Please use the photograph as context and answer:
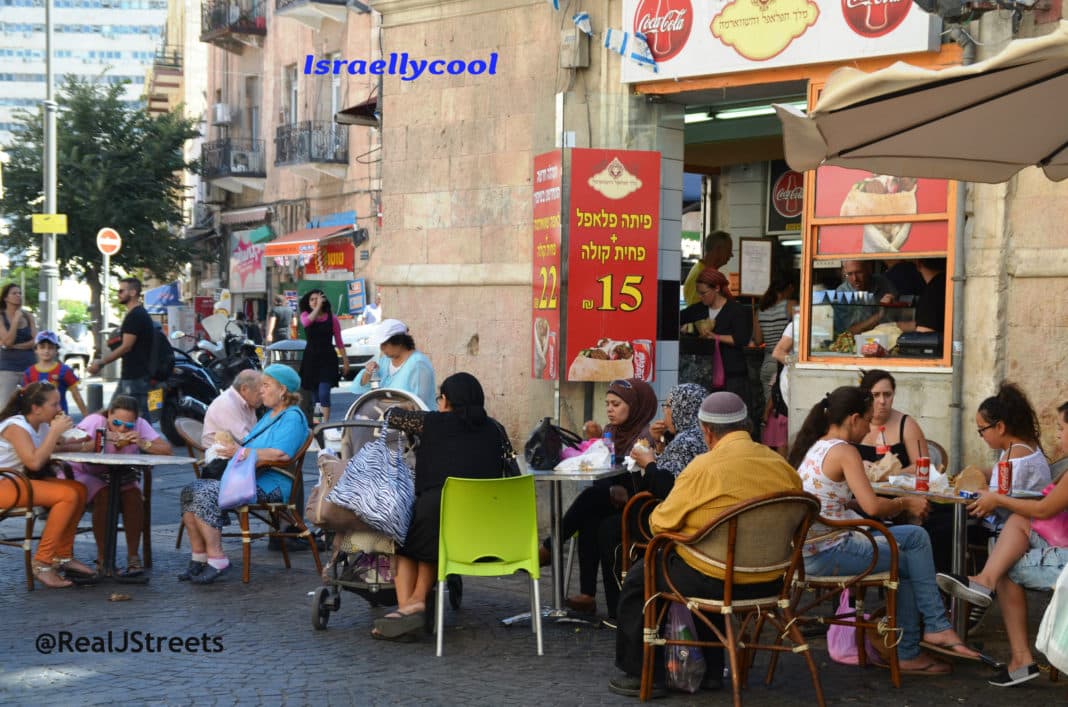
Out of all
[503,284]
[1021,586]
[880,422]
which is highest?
[503,284]

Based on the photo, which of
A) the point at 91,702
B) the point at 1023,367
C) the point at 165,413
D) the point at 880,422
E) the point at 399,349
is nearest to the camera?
the point at 91,702

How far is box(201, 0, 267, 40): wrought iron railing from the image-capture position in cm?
3469

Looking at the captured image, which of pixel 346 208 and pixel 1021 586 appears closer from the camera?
pixel 1021 586

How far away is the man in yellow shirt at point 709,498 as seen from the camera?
17.5 ft

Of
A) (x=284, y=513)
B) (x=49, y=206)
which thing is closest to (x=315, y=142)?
(x=49, y=206)

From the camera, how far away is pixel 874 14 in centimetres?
930

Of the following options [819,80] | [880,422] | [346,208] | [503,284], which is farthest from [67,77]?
[880,422]

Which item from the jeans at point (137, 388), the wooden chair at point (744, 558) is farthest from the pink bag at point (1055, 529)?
the jeans at point (137, 388)

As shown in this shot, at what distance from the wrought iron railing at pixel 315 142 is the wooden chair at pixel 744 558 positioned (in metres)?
25.6

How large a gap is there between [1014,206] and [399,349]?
4391mm

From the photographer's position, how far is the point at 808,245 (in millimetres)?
9906

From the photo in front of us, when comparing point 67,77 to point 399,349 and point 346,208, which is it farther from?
point 399,349

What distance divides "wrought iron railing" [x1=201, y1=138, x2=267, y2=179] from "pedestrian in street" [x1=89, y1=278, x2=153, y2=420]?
77.7ft

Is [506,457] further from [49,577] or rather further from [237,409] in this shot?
[49,577]
